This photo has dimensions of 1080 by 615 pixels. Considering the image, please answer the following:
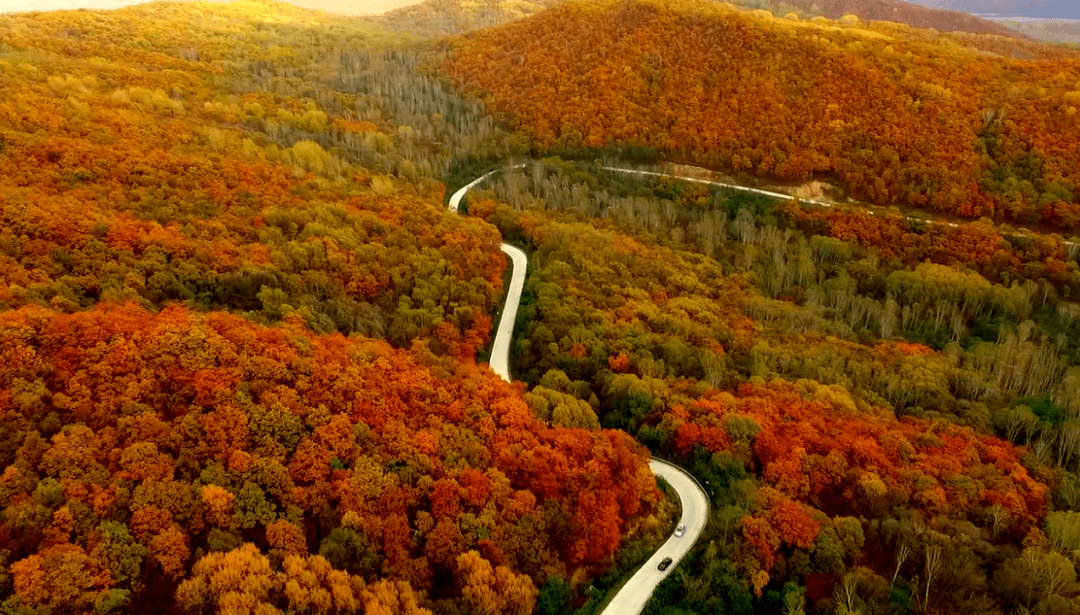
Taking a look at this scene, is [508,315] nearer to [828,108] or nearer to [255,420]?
[255,420]

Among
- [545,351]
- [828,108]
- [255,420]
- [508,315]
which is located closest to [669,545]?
[545,351]

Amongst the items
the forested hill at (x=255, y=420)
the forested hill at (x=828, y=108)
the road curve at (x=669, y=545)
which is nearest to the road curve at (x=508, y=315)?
the forested hill at (x=255, y=420)

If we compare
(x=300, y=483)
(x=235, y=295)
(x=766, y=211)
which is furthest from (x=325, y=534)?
(x=766, y=211)

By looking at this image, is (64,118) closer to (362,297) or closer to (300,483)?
(362,297)

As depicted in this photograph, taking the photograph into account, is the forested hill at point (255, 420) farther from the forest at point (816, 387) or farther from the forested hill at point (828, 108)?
the forested hill at point (828, 108)

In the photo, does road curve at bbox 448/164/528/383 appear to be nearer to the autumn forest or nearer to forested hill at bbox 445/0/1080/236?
the autumn forest

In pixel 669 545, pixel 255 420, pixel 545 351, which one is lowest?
pixel 669 545
